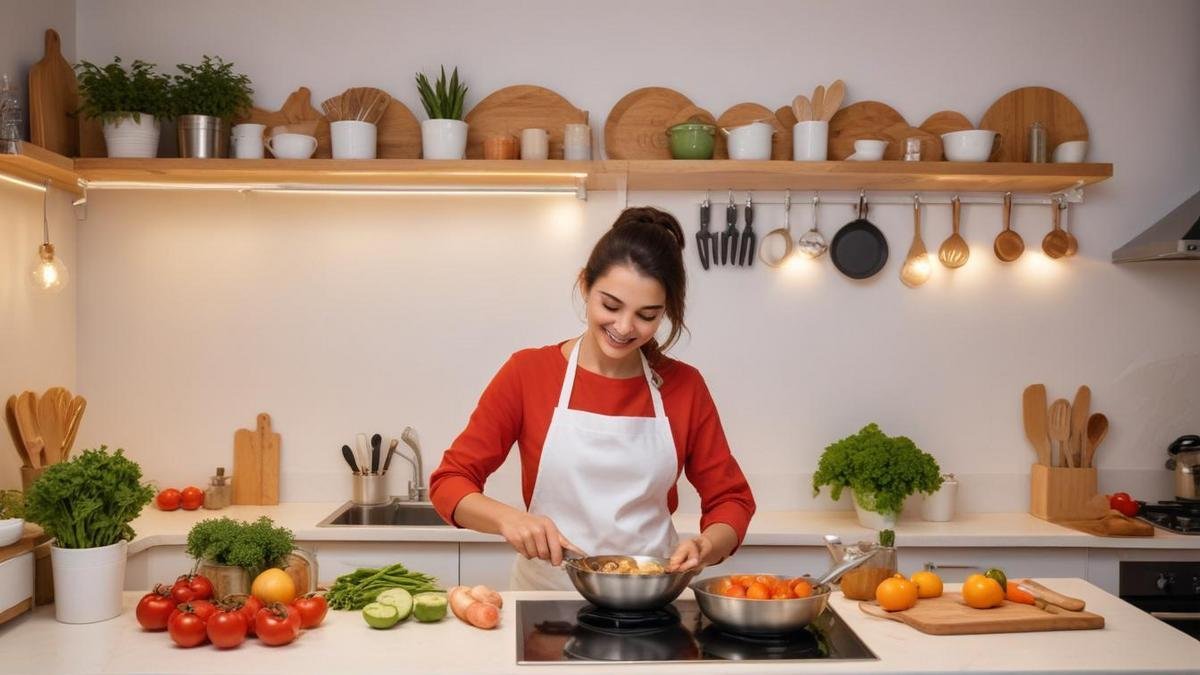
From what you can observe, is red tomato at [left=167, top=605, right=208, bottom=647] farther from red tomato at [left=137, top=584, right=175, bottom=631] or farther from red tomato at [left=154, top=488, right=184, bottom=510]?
red tomato at [left=154, top=488, right=184, bottom=510]

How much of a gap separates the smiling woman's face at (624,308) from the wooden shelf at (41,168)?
189cm

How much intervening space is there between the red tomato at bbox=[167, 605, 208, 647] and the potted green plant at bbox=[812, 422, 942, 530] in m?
2.22

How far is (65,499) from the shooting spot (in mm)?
2301

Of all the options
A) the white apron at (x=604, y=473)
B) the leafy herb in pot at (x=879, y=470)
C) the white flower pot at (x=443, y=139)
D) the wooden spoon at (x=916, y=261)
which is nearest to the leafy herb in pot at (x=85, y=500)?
the white apron at (x=604, y=473)

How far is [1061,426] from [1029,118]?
1130 millimetres

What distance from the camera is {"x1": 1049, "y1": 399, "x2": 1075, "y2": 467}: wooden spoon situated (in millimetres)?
3957

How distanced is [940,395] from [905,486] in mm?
609

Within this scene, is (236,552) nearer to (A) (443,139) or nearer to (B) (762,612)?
(B) (762,612)

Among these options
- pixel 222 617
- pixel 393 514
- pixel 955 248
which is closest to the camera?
pixel 222 617

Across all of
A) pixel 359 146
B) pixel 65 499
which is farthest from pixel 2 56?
pixel 65 499

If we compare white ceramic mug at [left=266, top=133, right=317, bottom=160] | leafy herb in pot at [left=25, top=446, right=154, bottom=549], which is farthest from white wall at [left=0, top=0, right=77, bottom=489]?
leafy herb in pot at [left=25, top=446, right=154, bottom=549]

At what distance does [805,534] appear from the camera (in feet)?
11.6

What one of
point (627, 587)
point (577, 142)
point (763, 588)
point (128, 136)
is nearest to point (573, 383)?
point (627, 587)

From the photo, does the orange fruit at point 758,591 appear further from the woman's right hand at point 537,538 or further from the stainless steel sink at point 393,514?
the stainless steel sink at point 393,514
